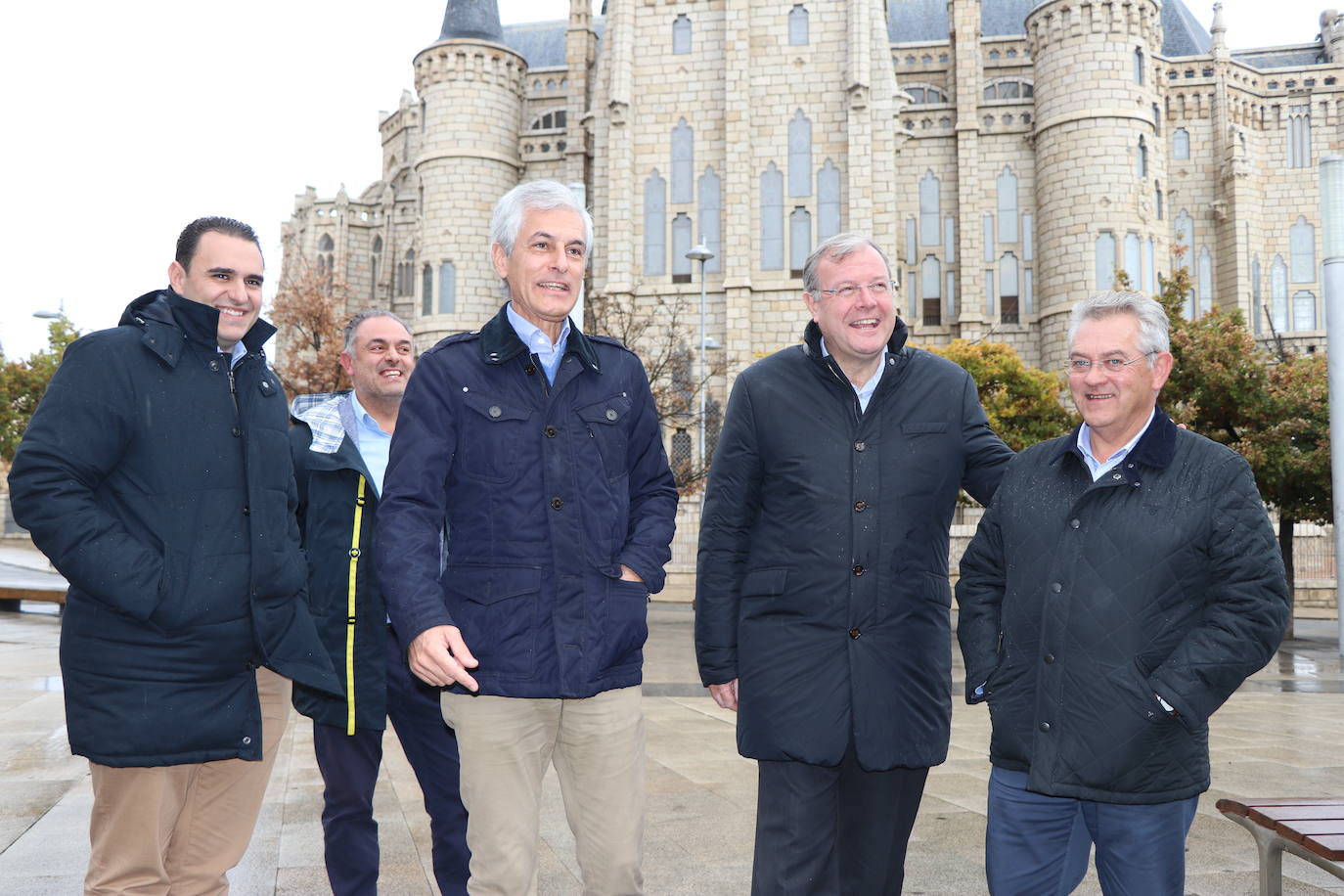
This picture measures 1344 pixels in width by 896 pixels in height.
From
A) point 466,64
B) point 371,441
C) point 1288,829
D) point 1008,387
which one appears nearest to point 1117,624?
point 1288,829

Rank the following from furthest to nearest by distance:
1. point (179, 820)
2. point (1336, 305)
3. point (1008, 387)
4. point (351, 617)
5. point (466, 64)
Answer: point (466, 64), point (1008, 387), point (1336, 305), point (351, 617), point (179, 820)

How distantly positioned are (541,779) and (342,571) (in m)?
1.41

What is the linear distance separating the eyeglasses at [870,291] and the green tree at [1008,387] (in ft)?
83.9

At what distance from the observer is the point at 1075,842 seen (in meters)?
3.22

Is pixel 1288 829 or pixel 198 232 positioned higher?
pixel 198 232

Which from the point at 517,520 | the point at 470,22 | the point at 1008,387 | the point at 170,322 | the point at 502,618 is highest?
the point at 470,22

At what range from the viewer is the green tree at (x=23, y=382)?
3628 cm

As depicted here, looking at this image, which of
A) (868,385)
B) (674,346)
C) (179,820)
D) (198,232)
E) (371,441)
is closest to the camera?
(179,820)

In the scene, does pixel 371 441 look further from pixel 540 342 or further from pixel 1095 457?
pixel 1095 457

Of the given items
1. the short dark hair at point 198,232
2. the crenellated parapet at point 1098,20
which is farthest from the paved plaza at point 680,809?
the crenellated parapet at point 1098,20

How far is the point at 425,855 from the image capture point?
471 cm

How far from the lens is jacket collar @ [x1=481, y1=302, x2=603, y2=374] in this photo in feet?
9.78

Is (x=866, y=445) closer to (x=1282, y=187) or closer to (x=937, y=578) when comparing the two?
(x=937, y=578)

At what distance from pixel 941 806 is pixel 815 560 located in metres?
2.81
